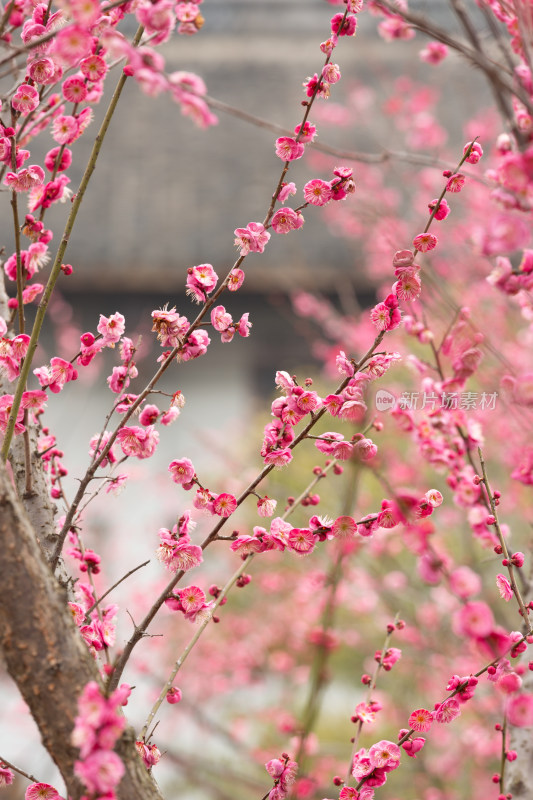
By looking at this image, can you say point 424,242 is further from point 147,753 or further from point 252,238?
point 147,753

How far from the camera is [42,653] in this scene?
3.03ft

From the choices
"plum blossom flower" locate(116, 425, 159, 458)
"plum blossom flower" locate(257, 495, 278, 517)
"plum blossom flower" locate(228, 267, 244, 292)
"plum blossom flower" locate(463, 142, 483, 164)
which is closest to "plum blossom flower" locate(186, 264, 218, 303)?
"plum blossom flower" locate(228, 267, 244, 292)

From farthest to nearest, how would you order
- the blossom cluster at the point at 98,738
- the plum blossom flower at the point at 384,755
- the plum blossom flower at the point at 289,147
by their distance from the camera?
the plum blossom flower at the point at 289,147 → the plum blossom flower at the point at 384,755 → the blossom cluster at the point at 98,738

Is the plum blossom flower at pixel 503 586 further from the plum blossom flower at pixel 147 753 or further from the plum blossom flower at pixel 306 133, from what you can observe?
the plum blossom flower at pixel 306 133

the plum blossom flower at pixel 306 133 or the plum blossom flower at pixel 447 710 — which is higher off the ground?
the plum blossom flower at pixel 306 133

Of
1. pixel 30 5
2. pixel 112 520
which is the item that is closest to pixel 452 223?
pixel 112 520

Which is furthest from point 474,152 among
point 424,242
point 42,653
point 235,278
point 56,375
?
point 42,653

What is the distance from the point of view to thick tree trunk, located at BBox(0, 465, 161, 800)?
0.92 metres

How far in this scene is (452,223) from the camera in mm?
5309

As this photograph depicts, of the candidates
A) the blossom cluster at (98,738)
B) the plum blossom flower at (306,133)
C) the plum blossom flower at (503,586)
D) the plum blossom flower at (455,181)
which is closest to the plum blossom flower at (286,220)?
the plum blossom flower at (306,133)

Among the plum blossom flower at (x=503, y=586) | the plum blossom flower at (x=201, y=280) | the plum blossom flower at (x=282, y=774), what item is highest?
the plum blossom flower at (x=201, y=280)

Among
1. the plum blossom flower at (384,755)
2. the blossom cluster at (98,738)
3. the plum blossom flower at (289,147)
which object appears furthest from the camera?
the plum blossom flower at (289,147)

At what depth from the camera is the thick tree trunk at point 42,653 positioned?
0.92m

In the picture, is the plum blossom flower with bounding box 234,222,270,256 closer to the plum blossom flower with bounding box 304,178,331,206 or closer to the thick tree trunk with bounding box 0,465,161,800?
the plum blossom flower with bounding box 304,178,331,206
